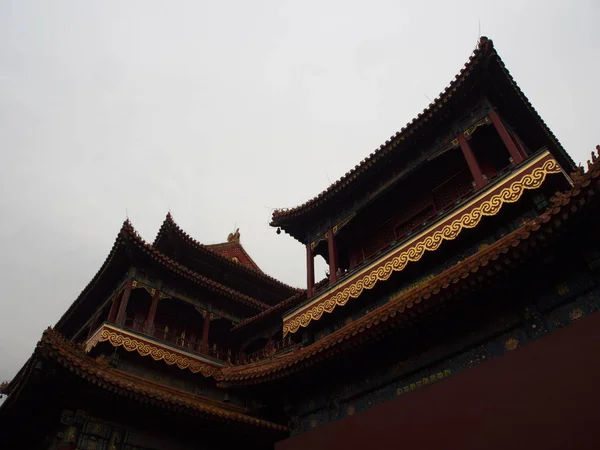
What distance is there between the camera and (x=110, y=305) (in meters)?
16.2

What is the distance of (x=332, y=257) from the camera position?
12.2 meters

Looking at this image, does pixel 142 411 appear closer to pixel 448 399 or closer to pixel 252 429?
pixel 252 429

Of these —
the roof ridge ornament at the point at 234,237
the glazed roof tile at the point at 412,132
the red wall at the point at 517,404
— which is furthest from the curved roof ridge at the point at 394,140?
the roof ridge ornament at the point at 234,237

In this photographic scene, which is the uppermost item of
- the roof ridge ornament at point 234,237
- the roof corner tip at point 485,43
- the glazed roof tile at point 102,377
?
the roof ridge ornament at point 234,237

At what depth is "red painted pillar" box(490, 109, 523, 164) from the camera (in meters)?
9.17

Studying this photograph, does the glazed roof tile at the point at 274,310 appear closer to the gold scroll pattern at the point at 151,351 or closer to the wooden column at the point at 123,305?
the gold scroll pattern at the point at 151,351

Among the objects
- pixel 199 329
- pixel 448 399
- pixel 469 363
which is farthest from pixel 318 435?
pixel 199 329

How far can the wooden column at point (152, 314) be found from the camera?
47.2ft

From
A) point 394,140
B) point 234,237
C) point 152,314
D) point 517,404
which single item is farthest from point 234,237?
point 517,404

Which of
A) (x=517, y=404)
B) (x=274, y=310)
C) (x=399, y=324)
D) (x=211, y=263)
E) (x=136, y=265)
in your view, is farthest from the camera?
(x=211, y=263)

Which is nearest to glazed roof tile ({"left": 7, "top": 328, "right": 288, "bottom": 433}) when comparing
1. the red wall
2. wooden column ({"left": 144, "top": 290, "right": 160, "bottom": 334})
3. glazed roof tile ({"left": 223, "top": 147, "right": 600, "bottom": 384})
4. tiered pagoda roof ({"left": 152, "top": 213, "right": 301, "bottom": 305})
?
glazed roof tile ({"left": 223, "top": 147, "right": 600, "bottom": 384})

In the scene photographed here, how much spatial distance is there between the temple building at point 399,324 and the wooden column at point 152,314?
6cm

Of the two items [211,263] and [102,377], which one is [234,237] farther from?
[102,377]

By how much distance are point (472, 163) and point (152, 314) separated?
11.3 metres
